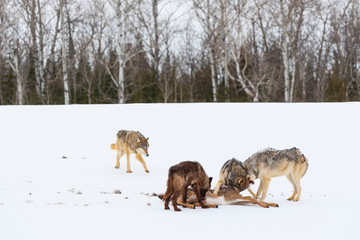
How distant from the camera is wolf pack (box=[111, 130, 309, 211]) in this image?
15.4 feet

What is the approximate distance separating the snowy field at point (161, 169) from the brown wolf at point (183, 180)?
17 centimetres

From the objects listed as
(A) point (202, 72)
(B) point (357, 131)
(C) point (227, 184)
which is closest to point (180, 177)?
(C) point (227, 184)

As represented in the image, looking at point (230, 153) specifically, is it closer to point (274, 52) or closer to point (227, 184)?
point (227, 184)

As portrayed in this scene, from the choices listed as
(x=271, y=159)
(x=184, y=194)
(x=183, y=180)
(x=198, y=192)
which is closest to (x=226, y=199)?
(x=198, y=192)

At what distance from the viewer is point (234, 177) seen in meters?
5.09

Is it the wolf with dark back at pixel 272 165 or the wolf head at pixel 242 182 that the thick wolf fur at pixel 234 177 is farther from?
the wolf with dark back at pixel 272 165

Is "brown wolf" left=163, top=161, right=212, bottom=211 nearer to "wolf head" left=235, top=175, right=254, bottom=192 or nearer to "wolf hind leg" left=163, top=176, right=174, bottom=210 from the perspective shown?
"wolf hind leg" left=163, top=176, right=174, bottom=210

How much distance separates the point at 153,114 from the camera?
13.1 meters

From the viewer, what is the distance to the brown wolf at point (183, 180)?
15.3 feet

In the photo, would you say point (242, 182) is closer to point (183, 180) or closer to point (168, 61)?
point (183, 180)

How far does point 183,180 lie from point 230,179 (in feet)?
2.42

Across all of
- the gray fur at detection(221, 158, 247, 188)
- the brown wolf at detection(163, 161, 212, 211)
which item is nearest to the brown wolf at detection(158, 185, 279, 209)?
the gray fur at detection(221, 158, 247, 188)

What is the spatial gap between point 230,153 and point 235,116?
2.66 m

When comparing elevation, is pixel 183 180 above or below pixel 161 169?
above
